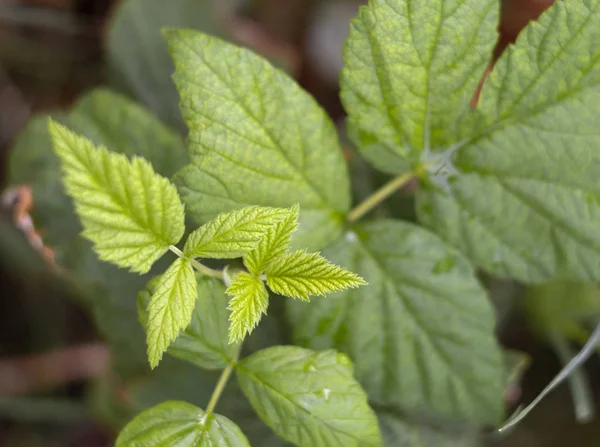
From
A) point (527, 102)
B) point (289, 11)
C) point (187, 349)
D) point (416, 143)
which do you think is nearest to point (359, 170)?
point (416, 143)

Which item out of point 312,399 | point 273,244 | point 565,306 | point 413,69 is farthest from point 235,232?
point 565,306

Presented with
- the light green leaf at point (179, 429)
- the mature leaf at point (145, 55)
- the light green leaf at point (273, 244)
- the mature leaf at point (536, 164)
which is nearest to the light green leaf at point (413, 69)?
the mature leaf at point (536, 164)

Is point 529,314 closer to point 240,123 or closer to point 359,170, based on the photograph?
point 359,170

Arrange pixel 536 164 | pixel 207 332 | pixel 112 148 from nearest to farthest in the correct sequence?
pixel 207 332, pixel 536 164, pixel 112 148

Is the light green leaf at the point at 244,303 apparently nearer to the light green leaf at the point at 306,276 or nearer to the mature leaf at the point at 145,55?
the light green leaf at the point at 306,276

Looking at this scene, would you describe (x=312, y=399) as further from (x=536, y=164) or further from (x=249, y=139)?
(x=536, y=164)

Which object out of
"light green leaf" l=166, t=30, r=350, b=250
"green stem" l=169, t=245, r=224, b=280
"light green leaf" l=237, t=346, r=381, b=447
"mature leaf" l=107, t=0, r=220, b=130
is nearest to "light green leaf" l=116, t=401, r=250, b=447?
"light green leaf" l=237, t=346, r=381, b=447

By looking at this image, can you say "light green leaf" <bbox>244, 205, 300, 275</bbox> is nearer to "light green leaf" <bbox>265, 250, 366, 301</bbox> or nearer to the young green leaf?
"light green leaf" <bbox>265, 250, 366, 301</bbox>
